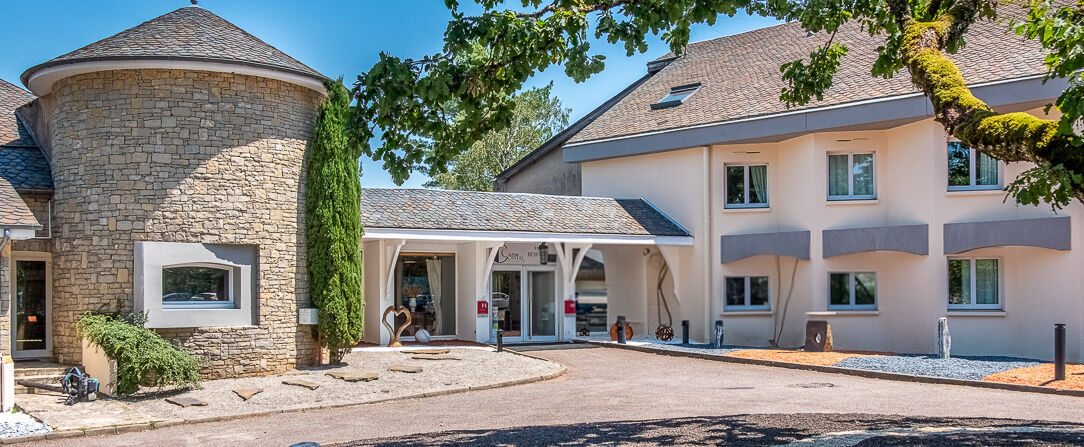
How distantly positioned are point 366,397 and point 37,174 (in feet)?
22.9

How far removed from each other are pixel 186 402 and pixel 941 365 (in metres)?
12.3

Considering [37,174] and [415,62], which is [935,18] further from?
[37,174]

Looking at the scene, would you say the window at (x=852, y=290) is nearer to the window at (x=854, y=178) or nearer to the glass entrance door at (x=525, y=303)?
the window at (x=854, y=178)

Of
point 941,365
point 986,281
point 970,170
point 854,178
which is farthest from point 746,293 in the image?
point 941,365

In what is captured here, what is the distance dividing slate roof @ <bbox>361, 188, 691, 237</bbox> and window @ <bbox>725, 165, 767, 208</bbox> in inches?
60.9

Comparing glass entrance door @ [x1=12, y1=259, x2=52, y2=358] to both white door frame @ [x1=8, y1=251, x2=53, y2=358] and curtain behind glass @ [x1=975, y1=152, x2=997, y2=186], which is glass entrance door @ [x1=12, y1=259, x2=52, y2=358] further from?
curtain behind glass @ [x1=975, y1=152, x2=997, y2=186]

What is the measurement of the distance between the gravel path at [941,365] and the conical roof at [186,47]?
10854 mm

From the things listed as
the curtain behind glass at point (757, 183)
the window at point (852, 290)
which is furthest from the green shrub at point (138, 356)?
the window at point (852, 290)

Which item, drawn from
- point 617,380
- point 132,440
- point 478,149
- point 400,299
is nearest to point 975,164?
point 617,380

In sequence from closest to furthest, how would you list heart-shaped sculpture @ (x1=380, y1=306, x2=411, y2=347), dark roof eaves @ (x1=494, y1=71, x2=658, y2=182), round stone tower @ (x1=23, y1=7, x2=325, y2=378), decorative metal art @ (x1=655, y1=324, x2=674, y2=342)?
round stone tower @ (x1=23, y1=7, x2=325, y2=378) < heart-shaped sculpture @ (x1=380, y1=306, x2=411, y2=347) < decorative metal art @ (x1=655, y1=324, x2=674, y2=342) < dark roof eaves @ (x1=494, y1=71, x2=658, y2=182)

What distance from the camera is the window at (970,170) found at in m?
19.6

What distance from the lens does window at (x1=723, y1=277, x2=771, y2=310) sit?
23406mm

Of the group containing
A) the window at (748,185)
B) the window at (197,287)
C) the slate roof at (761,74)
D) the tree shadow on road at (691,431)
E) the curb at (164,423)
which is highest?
the slate roof at (761,74)

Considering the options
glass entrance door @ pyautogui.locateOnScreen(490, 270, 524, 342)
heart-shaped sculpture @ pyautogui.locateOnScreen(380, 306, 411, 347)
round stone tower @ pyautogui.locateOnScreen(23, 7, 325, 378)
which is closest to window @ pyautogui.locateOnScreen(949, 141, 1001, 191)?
glass entrance door @ pyautogui.locateOnScreen(490, 270, 524, 342)
